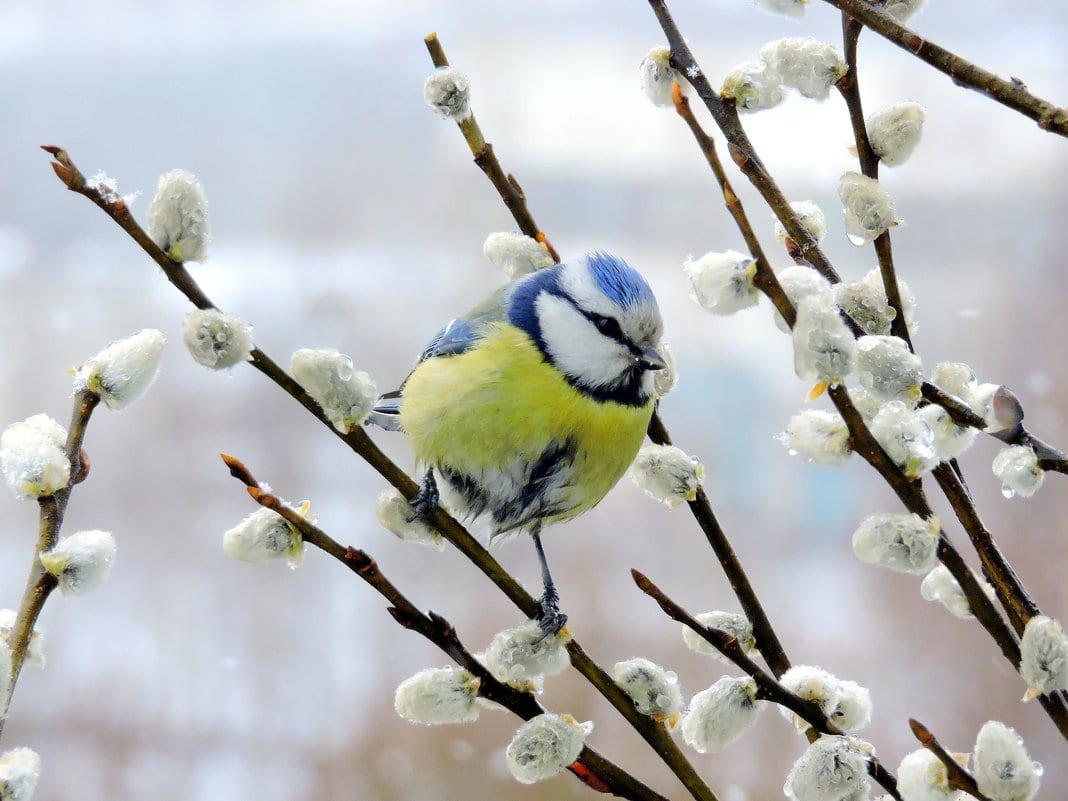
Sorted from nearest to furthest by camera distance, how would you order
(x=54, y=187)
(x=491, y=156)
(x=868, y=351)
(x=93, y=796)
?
1. (x=868, y=351)
2. (x=491, y=156)
3. (x=93, y=796)
4. (x=54, y=187)

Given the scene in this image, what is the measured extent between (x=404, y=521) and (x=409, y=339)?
602 millimetres

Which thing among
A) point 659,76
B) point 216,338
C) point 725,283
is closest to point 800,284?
point 725,283

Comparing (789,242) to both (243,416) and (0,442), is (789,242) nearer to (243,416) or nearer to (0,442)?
(0,442)

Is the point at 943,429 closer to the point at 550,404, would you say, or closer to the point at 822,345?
the point at 822,345

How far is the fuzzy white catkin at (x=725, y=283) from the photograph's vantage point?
453 mm

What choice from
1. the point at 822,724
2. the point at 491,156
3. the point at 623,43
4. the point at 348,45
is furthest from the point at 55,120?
the point at 822,724

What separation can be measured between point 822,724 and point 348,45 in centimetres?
96

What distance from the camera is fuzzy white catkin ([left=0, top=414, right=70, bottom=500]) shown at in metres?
0.41

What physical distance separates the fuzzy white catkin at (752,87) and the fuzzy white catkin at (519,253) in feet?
0.41

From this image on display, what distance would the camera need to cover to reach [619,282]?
60 cm

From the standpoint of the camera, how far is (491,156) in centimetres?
51

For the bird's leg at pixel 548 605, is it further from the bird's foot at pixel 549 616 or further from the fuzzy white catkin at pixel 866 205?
the fuzzy white catkin at pixel 866 205

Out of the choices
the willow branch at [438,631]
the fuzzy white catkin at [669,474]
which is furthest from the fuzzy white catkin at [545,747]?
the fuzzy white catkin at [669,474]

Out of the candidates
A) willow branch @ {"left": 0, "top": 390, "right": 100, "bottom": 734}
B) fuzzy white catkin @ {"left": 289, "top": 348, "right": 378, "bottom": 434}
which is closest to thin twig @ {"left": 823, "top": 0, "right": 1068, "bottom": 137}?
fuzzy white catkin @ {"left": 289, "top": 348, "right": 378, "bottom": 434}
